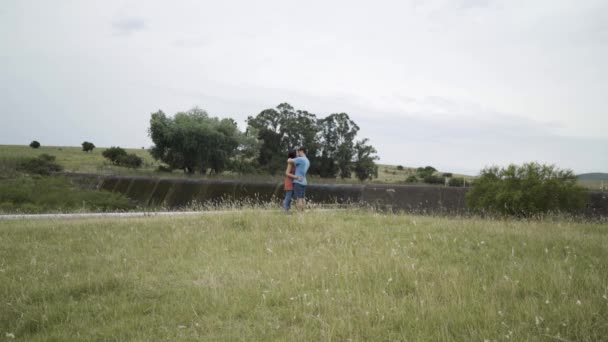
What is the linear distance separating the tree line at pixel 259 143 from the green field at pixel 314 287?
38556 millimetres

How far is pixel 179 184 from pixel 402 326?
114 feet

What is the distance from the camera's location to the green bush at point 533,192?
15688mm

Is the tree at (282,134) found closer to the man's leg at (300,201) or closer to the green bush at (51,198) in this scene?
the green bush at (51,198)

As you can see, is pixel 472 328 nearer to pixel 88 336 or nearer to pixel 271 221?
pixel 88 336

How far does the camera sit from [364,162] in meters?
54.6

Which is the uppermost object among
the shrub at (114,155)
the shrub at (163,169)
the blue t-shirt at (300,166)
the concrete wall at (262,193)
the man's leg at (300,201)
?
the shrub at (114,155)

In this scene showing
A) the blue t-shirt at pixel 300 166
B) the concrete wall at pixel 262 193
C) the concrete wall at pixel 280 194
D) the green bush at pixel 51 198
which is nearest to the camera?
the blue t-shirt at pixel 300 166

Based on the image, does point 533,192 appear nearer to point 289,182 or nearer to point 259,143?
point 289,182

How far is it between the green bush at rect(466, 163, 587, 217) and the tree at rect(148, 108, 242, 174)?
34983 millimetres

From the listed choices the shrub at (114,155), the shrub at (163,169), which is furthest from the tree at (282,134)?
the shrub at (114,155)

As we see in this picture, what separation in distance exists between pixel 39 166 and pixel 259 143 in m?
26.4

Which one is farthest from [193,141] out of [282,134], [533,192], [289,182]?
[533,192]

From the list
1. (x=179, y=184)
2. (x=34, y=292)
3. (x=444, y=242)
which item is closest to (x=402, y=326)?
(x=444, y=242)

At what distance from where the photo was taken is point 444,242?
6809mm
